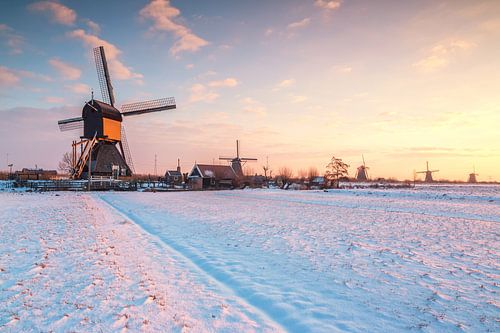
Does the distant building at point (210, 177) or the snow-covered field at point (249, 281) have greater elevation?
the distant building at point (210, 177)

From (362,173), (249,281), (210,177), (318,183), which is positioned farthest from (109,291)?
(362,173)

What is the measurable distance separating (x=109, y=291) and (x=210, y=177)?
48.2m

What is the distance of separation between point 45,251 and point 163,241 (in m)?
3.03

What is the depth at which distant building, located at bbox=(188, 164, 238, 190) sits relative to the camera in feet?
171

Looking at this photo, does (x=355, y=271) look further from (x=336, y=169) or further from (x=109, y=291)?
(x=336, y=169)

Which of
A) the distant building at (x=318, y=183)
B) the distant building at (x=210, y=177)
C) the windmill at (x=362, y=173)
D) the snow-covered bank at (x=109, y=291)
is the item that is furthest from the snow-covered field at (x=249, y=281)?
the windmill at (x=362, y=173)

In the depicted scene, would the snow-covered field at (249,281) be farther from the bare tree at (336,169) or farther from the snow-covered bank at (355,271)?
the bare tree at (336,169)

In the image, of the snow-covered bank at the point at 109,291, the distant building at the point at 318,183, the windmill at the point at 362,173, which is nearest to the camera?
the snow-covered bank at the point at 109,291

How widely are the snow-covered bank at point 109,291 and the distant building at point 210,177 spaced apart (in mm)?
43530

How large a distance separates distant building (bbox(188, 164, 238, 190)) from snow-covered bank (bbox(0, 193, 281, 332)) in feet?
143

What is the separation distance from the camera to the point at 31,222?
11.8 meters

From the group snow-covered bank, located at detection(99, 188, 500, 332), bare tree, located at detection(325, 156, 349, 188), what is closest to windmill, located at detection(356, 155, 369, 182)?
bare tree, located at detection(325, 156, 349, 188)

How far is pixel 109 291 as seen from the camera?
4.89 m

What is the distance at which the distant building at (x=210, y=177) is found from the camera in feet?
171
